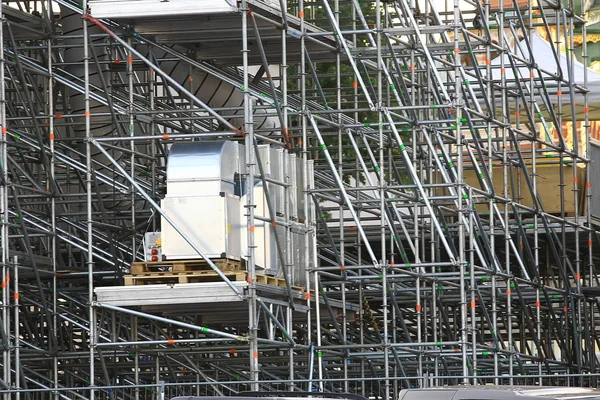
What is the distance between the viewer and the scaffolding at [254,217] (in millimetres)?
19922

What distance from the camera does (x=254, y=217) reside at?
19031 mm

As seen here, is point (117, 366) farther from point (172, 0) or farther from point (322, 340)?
Answer: point (172, 0)

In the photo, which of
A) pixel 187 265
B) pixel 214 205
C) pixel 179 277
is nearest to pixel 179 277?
pixel 179 277

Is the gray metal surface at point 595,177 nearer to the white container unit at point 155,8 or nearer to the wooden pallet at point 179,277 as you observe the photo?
the white container unit at point 155,8

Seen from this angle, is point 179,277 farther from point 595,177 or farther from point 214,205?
point 595,177

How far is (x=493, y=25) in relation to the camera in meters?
31.9

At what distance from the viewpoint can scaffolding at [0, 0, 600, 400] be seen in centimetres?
1992

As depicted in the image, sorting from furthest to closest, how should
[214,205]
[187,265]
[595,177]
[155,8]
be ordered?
[595,177] → [155,8] → [187,265] → [214,205]

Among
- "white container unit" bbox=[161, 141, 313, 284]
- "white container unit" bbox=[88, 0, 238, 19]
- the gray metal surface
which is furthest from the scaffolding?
the gray metal surface

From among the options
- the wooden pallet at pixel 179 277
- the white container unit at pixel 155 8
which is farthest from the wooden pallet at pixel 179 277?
the white container unit at pixel 155 8

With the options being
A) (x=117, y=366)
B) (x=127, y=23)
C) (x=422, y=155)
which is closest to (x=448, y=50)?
(x=422, y=155)

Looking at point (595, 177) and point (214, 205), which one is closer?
point (214, 205)

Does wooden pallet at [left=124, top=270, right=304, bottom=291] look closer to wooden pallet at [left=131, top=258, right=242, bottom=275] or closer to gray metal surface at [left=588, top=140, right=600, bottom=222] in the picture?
wooden pallet at [left=131, top=258, right=242, bottom=275]

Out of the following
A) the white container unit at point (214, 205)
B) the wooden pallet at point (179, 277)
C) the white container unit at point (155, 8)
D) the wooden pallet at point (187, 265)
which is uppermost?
the white container unit at point (155, 8)
